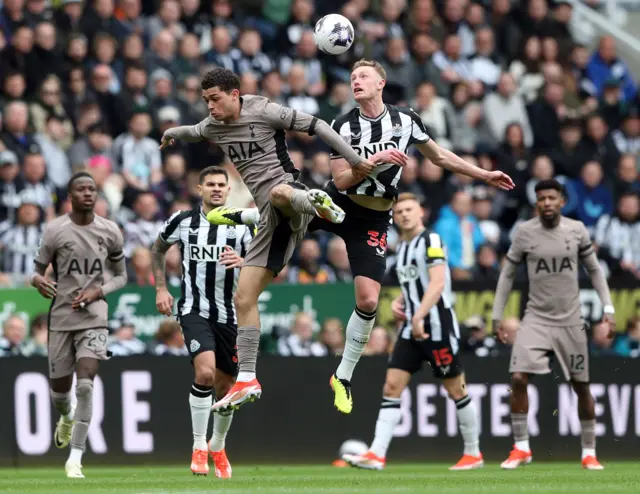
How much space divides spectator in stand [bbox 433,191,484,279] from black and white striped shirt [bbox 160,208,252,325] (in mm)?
5380

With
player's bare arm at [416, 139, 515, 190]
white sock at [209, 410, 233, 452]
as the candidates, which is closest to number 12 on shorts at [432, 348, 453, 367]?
white sock at [209, 410, 233, 452]

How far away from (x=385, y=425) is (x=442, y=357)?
0.87 meters

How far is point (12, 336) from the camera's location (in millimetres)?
15562

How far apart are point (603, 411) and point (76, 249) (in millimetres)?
6396

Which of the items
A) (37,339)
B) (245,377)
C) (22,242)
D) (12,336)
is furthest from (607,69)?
(245,377)

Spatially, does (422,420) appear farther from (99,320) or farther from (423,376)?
(99,320)

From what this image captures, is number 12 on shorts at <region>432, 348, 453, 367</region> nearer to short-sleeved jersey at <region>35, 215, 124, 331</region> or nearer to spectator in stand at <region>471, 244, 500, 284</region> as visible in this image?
short-sleeved jersey at <region>35, 215, 124, 331</region>

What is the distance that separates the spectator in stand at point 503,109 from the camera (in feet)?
69.6

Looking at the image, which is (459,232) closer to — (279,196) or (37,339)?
(37,339)

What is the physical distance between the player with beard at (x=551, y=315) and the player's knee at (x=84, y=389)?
394 cm

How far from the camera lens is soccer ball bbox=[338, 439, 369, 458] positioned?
1591 centimetres

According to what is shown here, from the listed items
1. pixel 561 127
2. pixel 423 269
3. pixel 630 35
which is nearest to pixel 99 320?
pixel 423 269

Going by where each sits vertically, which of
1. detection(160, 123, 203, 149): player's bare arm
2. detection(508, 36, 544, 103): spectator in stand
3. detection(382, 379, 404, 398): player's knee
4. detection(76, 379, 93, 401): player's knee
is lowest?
detection(382, 379, 404, 398): player's knee

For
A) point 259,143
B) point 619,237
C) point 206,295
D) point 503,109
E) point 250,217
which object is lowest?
point 206,295
